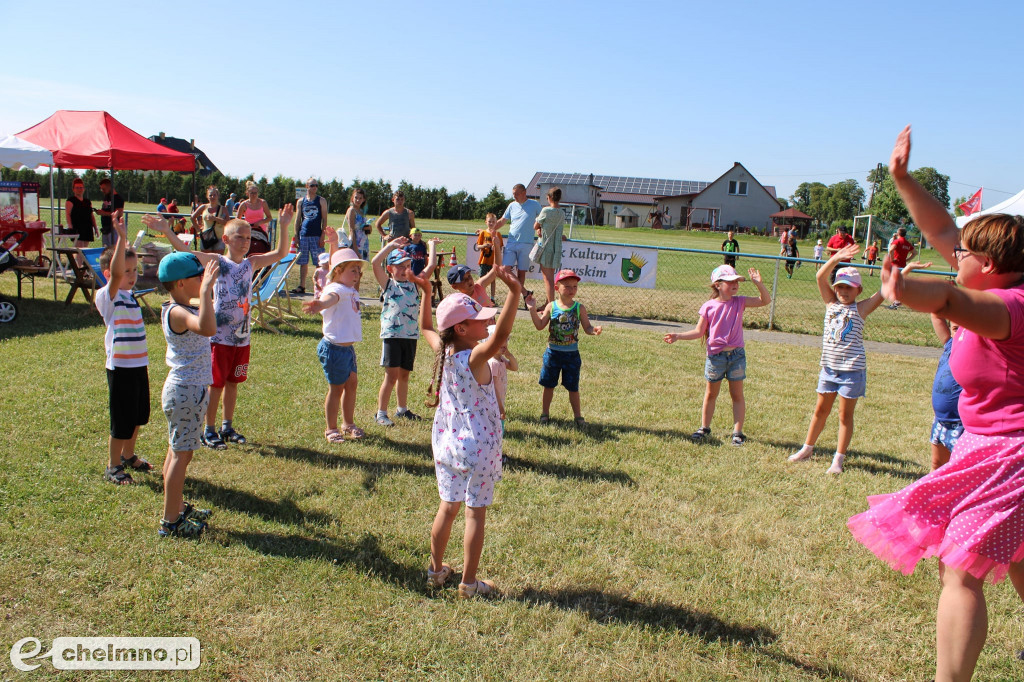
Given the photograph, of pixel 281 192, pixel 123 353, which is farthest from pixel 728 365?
pixel 281 192

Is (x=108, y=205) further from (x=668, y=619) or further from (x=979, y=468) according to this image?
(x=979, y=468)

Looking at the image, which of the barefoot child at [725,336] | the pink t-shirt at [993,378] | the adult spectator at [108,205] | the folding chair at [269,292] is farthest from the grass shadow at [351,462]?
the adult spectator at [108,205]

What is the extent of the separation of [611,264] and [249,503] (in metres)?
10.7

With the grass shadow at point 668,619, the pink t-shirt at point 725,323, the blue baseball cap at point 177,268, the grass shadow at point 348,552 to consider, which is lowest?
the grass shadow at point 668,619

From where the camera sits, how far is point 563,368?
23.0 feet

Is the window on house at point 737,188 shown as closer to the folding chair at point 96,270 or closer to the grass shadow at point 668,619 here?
the folding chair at point 96,270

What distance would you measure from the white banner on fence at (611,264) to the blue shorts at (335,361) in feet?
28.3

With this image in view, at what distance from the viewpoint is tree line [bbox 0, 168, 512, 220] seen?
54125 mm

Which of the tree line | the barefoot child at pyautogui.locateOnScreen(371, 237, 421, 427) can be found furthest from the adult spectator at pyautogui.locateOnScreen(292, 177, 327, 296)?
the tree line

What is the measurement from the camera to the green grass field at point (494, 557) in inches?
134

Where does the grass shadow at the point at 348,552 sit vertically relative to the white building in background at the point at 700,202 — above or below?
below

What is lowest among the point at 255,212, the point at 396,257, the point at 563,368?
the point at 563,368

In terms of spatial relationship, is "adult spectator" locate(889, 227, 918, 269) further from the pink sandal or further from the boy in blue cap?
the pink sandal

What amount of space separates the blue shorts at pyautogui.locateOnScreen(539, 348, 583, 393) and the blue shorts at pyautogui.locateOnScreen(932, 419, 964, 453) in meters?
3.11
